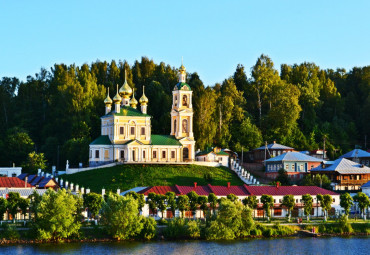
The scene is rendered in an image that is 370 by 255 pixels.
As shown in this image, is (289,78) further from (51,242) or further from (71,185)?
(51,242)

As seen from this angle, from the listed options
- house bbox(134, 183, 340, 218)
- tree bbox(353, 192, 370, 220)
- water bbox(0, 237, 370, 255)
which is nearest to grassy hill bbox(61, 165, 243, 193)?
house bbox(134, 183, 340, 218)

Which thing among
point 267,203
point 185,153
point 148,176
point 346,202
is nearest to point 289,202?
point 267,203

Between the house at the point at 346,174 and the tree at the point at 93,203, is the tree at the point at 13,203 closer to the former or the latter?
the tree at the point at 93,203

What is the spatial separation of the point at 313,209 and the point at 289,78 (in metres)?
39.7

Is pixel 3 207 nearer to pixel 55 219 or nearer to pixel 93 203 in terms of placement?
pixel 55 219

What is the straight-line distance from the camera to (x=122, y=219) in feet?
183

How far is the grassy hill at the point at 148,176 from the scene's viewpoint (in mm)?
75250

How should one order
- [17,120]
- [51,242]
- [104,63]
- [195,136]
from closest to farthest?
[51,242] → [195,136] → [17,120] → [104,63]

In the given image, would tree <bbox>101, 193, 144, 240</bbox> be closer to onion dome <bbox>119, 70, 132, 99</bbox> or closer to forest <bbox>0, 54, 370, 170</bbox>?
forest <bbox>0, 54, 370, 170</bbox>

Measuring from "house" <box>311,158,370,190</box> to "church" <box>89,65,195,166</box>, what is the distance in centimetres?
1484

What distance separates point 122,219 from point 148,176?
21.9 m

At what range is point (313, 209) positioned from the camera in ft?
228

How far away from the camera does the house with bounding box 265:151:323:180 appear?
273ft

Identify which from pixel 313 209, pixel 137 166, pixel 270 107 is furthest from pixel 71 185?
pixel 270 107
